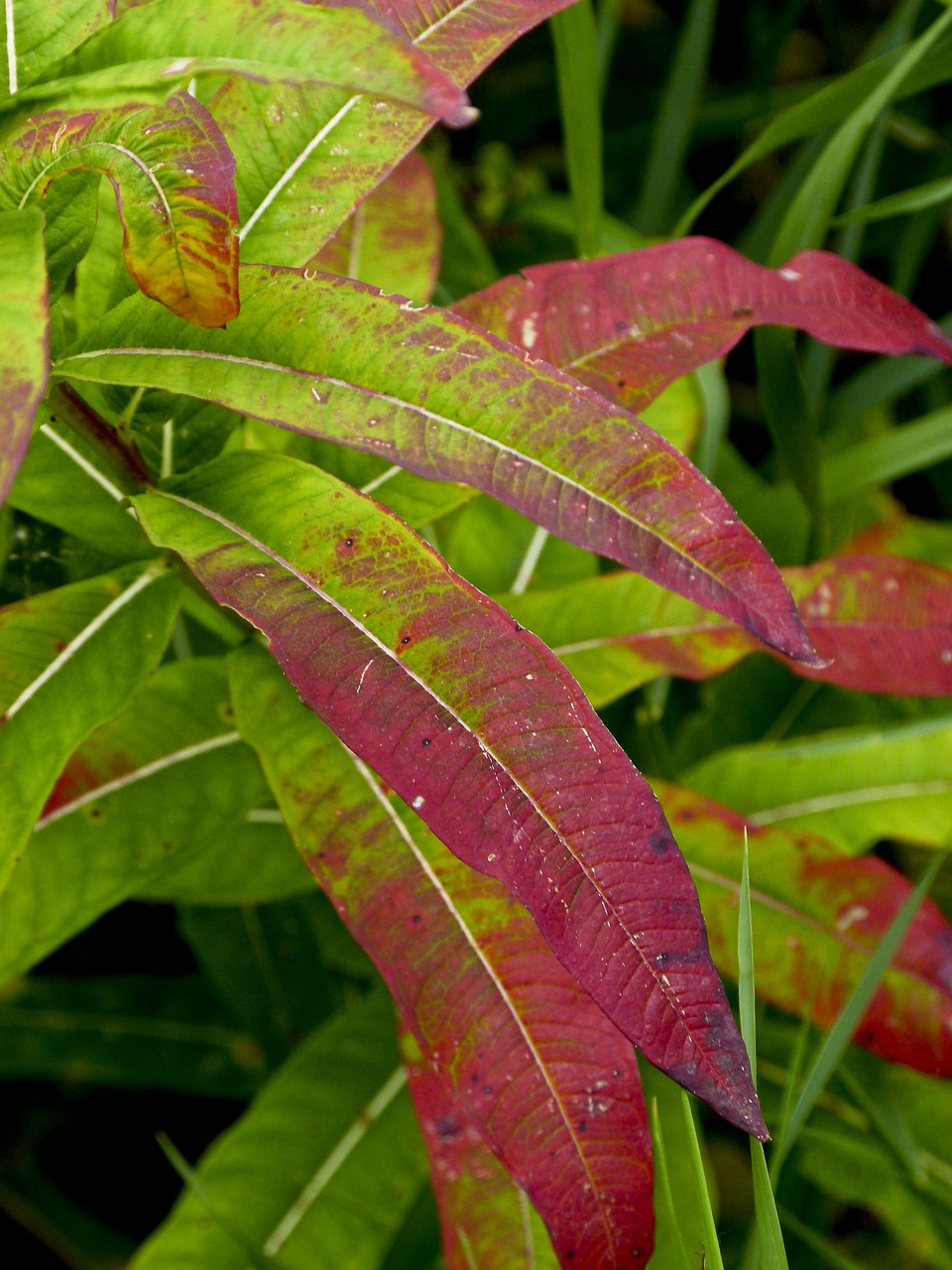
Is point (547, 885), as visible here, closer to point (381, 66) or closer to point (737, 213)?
point (381, 66)

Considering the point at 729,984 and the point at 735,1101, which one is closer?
the point at 735,1101

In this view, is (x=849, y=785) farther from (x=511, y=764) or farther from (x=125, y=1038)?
(x=125, y=1038)

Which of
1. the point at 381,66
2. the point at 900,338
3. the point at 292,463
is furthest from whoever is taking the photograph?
the point at 900,338

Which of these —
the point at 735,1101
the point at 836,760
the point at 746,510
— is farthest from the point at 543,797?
the point at 746,510

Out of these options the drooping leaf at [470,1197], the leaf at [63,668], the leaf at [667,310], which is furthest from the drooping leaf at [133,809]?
the leaf at [667,310]

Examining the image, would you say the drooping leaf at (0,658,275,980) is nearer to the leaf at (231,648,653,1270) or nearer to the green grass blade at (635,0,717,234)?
the leaf at (231,648,653,1270)

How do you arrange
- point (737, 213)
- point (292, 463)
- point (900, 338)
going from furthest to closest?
point (737, 213) < point (900, 338) < point (292, 463)

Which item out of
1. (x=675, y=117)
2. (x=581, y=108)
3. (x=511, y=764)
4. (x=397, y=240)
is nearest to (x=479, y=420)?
(x=511, y=764)
